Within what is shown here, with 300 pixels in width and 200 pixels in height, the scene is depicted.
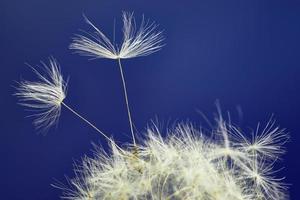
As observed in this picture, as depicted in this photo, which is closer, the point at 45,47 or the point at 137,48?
the point at 137,48

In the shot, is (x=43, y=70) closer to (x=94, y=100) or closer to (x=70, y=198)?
(x=94, y=100)

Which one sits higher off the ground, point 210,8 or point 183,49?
point 210,8

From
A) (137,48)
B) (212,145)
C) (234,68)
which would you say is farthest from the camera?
(234,68)

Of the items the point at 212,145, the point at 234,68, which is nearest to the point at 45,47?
the point at 234,68

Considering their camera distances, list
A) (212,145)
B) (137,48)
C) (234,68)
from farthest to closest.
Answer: (234,68), (137,48), (212,145)
